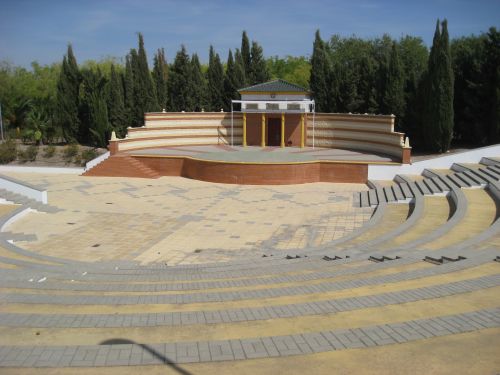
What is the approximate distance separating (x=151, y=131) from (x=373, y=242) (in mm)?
26381

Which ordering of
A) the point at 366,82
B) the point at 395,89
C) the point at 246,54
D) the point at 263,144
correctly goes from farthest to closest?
the point at 246,54, the point at 366,82, the point at 263,144, the point at 395,89

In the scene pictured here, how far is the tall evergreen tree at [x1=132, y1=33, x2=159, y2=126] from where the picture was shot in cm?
4006

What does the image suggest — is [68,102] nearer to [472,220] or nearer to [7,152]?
[7,152]

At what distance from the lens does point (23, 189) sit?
840 inches

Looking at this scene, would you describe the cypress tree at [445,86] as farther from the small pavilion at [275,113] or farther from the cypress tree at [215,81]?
the cypress tree at [215,81]

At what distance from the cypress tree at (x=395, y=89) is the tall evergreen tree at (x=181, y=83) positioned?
675 inches

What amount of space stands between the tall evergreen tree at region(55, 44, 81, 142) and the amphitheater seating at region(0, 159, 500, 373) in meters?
28.7

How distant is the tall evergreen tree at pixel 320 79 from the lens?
4147 centimetres

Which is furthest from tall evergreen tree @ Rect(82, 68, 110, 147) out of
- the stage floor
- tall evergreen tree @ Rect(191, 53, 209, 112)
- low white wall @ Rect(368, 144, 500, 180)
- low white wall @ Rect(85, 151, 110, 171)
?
low white wall @ Rect(368, 144, 500, 180)

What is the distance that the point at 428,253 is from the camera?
10688 mm

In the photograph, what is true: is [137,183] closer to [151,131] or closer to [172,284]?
[151,131]

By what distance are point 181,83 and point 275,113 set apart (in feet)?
35.3

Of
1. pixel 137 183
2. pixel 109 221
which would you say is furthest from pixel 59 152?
pixel 109 221

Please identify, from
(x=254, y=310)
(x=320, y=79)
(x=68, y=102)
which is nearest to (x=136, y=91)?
(x=68, y=102)
